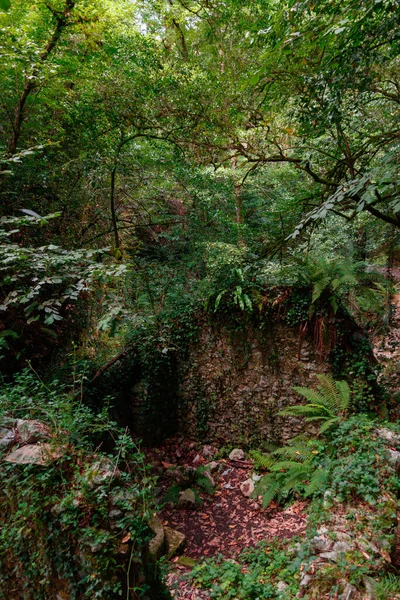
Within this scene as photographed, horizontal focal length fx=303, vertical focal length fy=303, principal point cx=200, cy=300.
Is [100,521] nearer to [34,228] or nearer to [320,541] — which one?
[320,541]

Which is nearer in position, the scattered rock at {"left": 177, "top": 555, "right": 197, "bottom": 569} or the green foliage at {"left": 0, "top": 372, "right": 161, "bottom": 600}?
the green foliage at {"left": 0, "top": 372, "right": 161, "bottom": 600}

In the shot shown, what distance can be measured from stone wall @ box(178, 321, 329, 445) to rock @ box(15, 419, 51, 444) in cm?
388

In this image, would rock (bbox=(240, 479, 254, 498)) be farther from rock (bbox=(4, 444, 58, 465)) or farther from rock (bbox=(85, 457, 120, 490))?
rock (bbox=(4, 444, 58, 465))

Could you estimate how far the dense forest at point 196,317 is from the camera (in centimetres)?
220

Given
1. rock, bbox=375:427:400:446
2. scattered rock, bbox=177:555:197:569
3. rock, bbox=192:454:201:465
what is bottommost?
scattered rock, bbox=177:555:197:569

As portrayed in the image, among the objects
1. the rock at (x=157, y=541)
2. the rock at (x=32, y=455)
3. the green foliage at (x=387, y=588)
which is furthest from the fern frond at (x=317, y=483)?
the rock at (x=32, y=455)

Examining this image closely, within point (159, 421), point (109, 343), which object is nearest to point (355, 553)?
point (159, 421)

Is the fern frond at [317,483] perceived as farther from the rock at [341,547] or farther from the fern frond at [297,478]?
the rock at [341,547]

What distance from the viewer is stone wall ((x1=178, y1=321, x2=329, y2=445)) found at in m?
5.32

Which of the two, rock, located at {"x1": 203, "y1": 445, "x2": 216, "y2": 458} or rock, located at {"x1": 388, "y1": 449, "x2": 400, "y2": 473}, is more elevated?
rock, located at {"x1": 388, "y1": 449, "x2": 400, "y2": 473}

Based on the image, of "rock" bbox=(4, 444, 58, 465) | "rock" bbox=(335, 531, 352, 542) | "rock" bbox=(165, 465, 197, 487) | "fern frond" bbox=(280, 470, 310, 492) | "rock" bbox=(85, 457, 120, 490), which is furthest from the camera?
"rock" bbox=(165, 465, 197, 487)

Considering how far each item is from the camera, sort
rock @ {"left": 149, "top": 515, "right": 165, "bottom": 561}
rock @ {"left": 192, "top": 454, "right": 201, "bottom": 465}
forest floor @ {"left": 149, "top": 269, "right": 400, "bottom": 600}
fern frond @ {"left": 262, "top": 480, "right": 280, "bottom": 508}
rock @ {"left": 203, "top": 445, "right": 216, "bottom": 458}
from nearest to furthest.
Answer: rock @ {"left": 149, "top": 515, "right": 165, "bottom": 561} < forest floor @ {"left": 149, "top": 269, "right": 400, "bottom": 600} < fern frond @ {"left": 262, "top": 480, "right": 280, "bottom": 508} < rock @ {"left": 192, "top": 454, "right": 201, "bottom": 465} < rock @ {"left": 203, "top": 445, "right": 216, "bottom": 458}

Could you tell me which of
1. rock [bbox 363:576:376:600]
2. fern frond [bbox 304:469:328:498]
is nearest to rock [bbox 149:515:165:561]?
fern frond [bbox 304:469:328:498]

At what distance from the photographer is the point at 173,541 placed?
12.5ft
